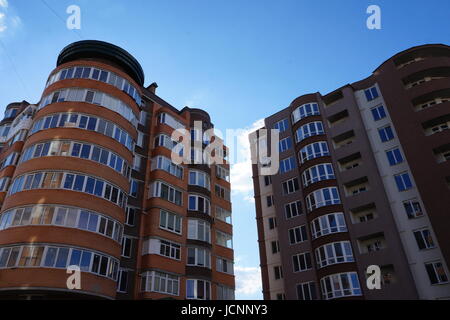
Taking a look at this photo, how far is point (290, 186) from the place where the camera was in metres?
43.3

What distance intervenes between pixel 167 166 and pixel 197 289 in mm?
12633

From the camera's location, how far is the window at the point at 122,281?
1120 inches

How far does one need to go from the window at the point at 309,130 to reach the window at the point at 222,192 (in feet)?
37.0

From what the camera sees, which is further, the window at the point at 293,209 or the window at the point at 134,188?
the window at the point at 293,209

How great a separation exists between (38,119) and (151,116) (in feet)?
41.2

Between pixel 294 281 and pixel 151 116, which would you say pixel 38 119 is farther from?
pixel 294 281

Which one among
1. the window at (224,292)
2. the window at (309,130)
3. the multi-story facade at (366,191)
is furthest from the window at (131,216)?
the window at (309,130)

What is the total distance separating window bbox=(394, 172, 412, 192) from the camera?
3422cm

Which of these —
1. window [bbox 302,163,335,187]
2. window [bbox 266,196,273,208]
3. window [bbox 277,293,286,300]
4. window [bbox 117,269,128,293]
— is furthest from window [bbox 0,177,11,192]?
window [bbox 302,163,335,187]

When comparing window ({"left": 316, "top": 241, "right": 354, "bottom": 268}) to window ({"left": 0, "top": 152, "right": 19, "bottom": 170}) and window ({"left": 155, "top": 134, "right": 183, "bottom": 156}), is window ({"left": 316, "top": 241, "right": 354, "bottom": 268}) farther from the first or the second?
window ({"left": 0, "top": 152, "right": 19, "bottom": 170})

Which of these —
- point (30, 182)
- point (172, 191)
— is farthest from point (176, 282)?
point (30, 182)

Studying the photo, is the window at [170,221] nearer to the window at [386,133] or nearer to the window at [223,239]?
the window at [223,239]

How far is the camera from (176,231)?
33844 millimetres

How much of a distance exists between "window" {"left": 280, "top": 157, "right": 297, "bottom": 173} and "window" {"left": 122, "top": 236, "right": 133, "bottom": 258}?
22.4 m
